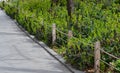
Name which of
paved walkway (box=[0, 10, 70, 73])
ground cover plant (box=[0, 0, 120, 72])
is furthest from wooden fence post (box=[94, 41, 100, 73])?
paved walkway (box=[0, 10, 70, 73])

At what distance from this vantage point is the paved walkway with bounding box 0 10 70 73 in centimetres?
1039

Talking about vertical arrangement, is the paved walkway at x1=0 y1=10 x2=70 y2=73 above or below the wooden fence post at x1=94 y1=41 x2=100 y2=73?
below

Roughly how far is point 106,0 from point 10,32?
8.21 meters

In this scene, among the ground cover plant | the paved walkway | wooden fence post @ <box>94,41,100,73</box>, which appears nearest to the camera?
wooden fence post @ <box>94,41,100,73</box>

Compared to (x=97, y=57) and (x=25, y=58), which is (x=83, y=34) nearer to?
(x=25, y=58)

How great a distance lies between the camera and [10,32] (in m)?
20.1

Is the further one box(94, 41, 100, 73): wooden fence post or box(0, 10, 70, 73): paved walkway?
box(0, 10, 70, 73): paved walkway

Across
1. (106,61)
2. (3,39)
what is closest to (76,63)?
(106,61)

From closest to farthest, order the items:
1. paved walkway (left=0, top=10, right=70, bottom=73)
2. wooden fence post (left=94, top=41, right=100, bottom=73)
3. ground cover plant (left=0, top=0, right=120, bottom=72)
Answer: wooden fence post (left=94, top=41, right=100, bottom=73)
ground cover plant (left=0, top=0, right=120, bottom=72)
paved walkway (left=0, top=10, right=70, bottom=73)

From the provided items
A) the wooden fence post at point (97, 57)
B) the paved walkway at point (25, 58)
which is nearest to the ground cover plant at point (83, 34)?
the wooden fence post at point (97, 57)

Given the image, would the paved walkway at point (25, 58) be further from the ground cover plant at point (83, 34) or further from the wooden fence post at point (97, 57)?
the wooden fence post at point (97, 57)

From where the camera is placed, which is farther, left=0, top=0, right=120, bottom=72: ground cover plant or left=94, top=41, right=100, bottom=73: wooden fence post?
left=0, top=0, right=120, bottom=72: ground cover plant

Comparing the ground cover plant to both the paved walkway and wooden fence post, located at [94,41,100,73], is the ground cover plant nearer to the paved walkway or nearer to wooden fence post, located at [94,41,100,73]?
wooden fence post, located at [94,41,100,73]

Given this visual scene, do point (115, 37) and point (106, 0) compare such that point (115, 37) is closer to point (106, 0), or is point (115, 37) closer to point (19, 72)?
point (19, 72)
